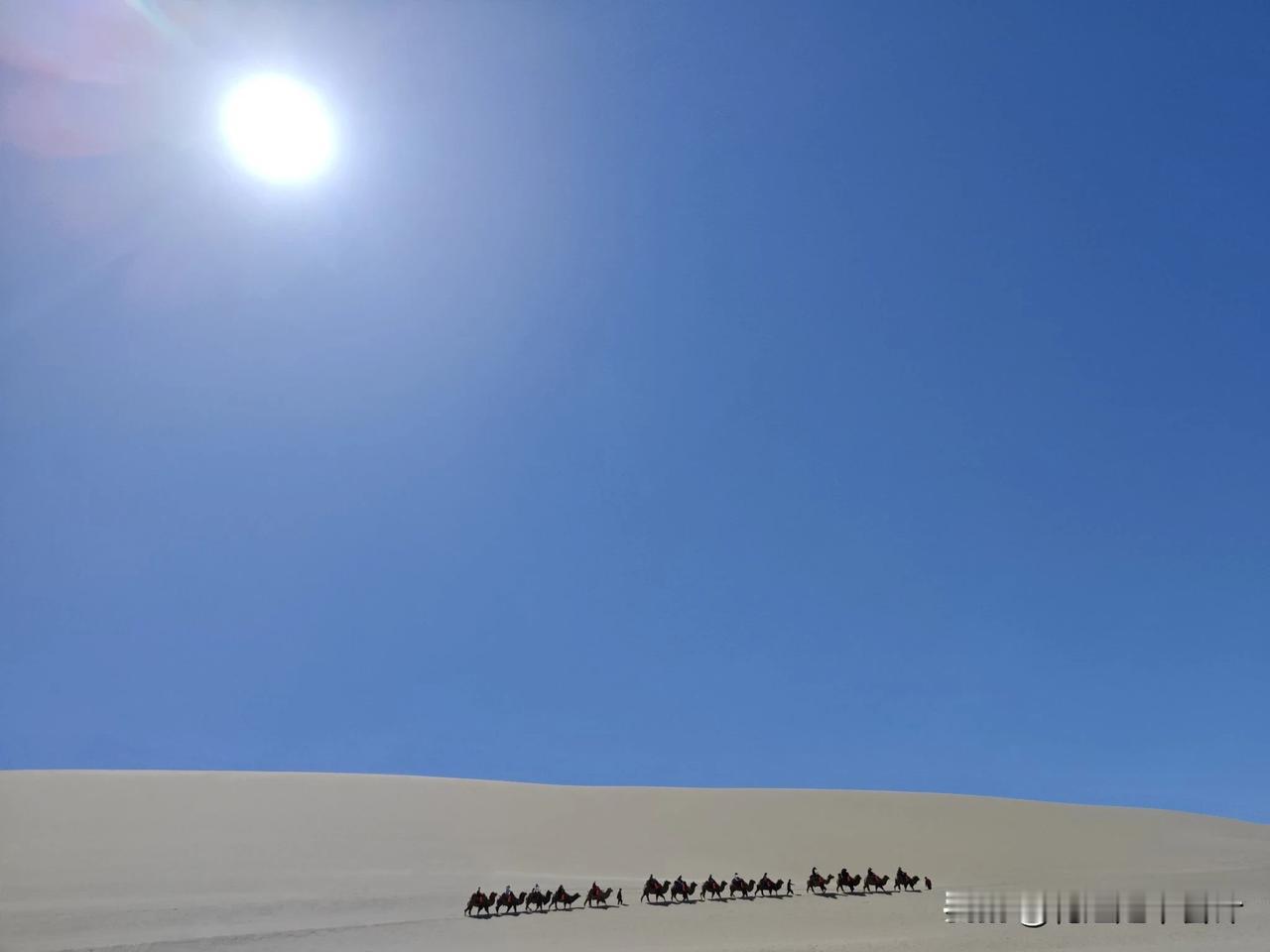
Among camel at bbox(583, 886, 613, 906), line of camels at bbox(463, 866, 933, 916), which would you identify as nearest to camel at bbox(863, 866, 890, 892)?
line of camels at bbox(463, 866, 933, 916)

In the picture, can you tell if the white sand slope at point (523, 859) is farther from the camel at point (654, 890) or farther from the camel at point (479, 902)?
the camel at point (654, 890)

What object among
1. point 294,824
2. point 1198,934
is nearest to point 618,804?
point 294,824

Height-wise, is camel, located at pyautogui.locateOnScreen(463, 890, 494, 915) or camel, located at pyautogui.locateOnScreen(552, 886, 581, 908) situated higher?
camel, located at pyautogui.locateOnScreen(552, 886, 581, 908)

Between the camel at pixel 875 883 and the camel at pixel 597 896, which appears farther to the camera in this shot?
the camel at pixel 875 883

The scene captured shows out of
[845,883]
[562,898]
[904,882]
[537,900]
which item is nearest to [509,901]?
[537,900]

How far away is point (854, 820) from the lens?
138 feet

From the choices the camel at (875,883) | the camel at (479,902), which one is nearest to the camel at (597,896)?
the camel at (479,902)

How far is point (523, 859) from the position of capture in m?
31.5

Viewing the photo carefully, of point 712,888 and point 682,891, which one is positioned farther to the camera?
point 712,888

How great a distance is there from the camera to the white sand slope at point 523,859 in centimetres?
1917

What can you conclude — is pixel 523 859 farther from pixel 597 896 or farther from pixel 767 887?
pixel 767 887

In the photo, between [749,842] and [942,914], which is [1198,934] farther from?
[749,842]

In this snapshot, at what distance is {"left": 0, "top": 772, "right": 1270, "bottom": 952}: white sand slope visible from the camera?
19.2 m

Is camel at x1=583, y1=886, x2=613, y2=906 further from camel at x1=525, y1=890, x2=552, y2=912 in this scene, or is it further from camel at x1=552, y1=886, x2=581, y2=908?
camel at x1=525, y1=890, x2=552, y2=912
